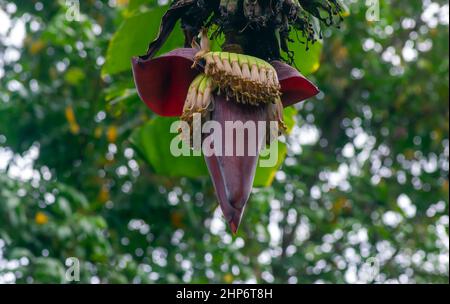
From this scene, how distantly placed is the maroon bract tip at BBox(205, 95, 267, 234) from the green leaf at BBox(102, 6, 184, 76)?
51 cm

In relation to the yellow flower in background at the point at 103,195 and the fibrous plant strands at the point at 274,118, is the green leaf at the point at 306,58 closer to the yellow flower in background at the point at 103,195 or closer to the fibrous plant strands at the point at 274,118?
the fibrous plant strands at the point at 274,118

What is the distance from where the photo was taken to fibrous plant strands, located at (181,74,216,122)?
657 mm

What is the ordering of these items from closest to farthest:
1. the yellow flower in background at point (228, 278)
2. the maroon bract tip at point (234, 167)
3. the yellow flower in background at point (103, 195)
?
1. the maroon bract tip at point (234, 167)
2. the yellow flower in background at point (228, 278)
3. the yellow flower in background at point (103, 195)

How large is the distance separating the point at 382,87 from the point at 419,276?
88 cm

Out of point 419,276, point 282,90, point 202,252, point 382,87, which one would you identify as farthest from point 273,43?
point 382,87

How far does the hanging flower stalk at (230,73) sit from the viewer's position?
640mm

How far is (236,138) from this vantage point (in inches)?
25.2

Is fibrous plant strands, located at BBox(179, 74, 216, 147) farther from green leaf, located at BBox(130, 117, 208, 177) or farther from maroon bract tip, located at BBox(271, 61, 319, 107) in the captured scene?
green leaf, located at BBox(130, 117, 208, 177)

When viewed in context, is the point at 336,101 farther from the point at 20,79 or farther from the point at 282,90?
the point at 282,90

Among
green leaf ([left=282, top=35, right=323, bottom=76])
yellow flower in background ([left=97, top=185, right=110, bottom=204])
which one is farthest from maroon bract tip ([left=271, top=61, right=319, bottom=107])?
yellow flower in background ([left=97, top=185, right=110, bottom=204])

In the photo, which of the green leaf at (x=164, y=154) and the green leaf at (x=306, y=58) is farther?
the green leaf at (x=164, y=154)

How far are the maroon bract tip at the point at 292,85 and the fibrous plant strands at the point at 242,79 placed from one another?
15 mm

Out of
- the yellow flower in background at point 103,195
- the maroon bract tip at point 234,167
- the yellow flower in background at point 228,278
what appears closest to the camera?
the maroon bract tip at point 234,167

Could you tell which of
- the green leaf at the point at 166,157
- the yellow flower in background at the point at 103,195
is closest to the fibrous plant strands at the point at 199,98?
the green leaf at the point at 166,157
